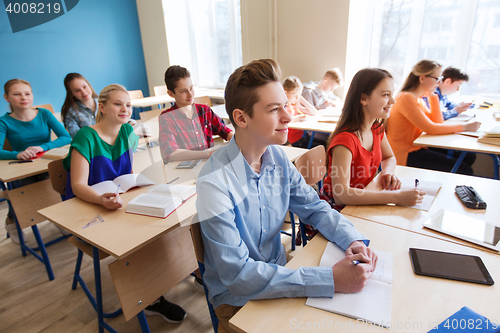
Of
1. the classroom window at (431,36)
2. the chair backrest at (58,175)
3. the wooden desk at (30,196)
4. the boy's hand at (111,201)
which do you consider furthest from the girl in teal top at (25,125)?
the classroom window at (431,36)

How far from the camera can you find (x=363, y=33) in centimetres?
387

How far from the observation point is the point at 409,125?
239 centimetres

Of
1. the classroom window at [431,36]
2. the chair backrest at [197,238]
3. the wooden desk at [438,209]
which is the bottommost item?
the wooden desk at [438,209]

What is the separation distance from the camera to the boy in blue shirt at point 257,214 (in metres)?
0.76

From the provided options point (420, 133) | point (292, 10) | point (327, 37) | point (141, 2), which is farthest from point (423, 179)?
point (141, 2)

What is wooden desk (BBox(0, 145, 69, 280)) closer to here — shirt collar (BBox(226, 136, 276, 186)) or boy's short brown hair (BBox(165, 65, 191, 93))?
boy's short brown hair (BBox(165, 65, 191, 93))

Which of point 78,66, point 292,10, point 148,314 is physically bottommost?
point 148,314

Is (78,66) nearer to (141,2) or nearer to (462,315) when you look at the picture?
(141,2)

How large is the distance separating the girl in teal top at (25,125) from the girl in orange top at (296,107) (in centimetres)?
212

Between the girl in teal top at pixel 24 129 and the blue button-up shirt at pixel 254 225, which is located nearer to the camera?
the blue button-up shirt at pixel 254 225

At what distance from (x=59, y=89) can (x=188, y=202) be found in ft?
16.2

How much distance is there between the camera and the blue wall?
14.7 feet

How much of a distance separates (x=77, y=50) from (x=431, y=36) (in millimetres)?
5486

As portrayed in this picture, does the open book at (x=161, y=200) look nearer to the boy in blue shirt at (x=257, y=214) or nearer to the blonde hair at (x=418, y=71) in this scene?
the boy in blue shirt at (x=257, y=214)
